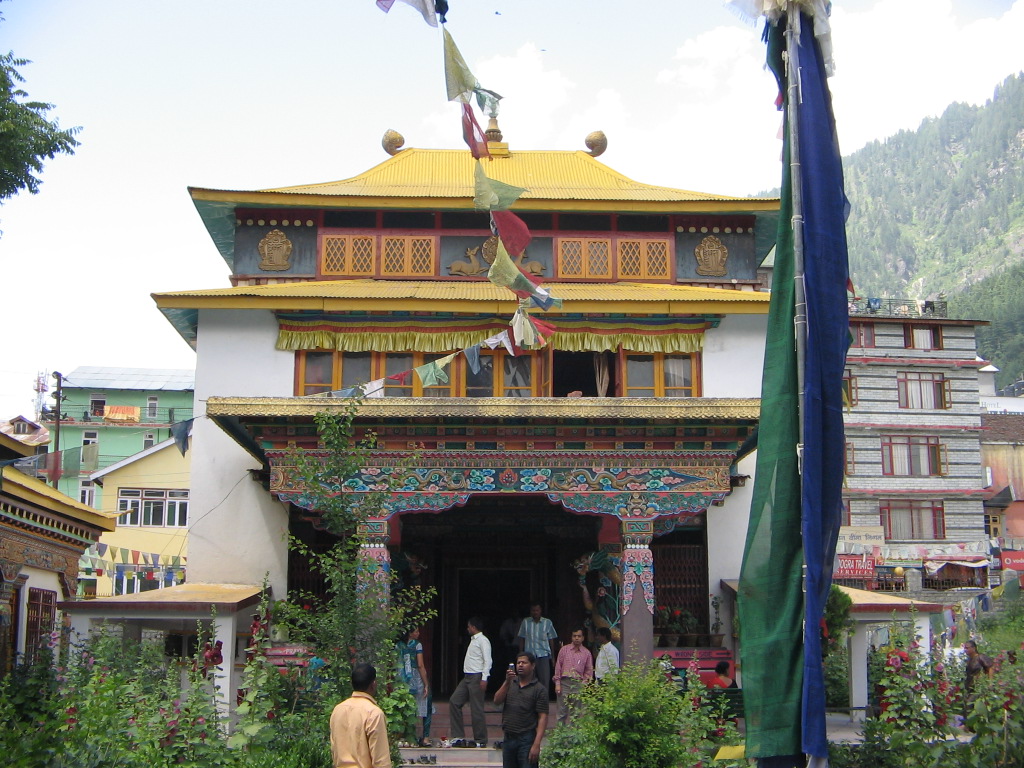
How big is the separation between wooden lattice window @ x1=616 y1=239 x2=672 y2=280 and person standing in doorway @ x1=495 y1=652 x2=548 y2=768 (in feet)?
33.1

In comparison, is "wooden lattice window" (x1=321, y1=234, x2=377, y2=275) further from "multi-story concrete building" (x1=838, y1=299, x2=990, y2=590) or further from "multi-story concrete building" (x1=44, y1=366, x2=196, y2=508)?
"multi-story concrete building" (x1=44, y1=366, x2=196, y2=508)

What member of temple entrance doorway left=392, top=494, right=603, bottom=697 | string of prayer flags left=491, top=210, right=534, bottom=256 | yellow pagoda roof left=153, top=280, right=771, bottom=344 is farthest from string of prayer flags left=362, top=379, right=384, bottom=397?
string of prayer flags left=491, top=210, right=534, bottom=256

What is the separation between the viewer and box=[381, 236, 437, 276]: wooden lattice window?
63.1 ft

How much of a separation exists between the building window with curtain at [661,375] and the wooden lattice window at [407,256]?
12.3 ft

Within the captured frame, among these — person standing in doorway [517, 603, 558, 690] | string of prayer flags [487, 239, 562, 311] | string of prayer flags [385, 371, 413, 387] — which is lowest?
person standing in doorway [517, 603, 558, 690]

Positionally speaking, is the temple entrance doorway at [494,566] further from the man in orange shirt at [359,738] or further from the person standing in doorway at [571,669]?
the man in orange shirt at [359,738]

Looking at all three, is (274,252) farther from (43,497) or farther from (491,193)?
(491,193)

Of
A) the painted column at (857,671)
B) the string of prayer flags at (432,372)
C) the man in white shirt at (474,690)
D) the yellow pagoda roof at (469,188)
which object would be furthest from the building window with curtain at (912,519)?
the man in white shirt at (474,690)

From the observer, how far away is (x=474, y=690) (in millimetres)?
14023

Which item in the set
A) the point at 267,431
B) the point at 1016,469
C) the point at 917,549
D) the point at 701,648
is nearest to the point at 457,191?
the point at 267,431

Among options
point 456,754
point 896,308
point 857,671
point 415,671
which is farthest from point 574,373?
point 896,308

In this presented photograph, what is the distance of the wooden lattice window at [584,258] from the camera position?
1927 cm

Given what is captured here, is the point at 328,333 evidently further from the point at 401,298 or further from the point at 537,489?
the point at 537,489

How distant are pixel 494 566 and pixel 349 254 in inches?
223
